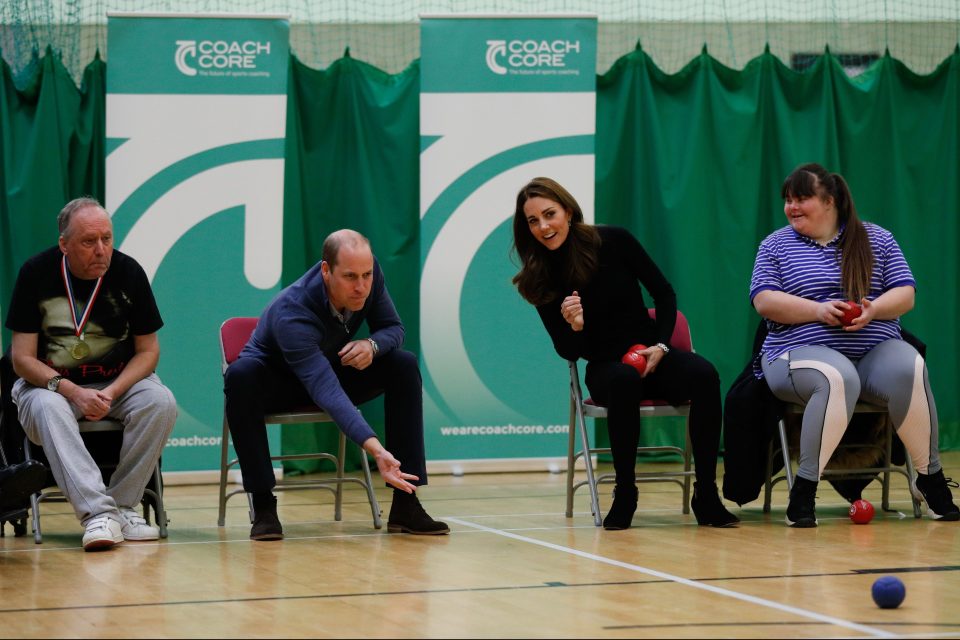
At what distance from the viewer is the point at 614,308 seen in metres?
4.39

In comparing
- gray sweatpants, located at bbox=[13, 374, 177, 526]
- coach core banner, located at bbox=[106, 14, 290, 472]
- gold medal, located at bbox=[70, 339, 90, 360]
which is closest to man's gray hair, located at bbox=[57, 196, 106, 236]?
gold medal, located at bbox=[70, 339, 90, 360]

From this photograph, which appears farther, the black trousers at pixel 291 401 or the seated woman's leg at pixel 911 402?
the seated woman's leg at pixel 911 402

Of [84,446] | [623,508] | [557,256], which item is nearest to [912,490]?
[623,508]

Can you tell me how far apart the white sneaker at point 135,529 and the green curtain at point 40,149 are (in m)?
2.42

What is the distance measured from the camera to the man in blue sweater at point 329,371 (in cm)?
395

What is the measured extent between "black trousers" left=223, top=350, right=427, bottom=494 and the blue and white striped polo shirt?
1277mm

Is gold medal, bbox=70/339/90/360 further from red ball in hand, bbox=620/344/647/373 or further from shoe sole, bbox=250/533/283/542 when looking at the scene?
red ball in hand, bbox=620/344/647/373

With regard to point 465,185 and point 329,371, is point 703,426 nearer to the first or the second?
point 329,371

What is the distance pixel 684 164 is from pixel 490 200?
47.5 inches

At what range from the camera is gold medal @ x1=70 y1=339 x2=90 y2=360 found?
4.14 metres

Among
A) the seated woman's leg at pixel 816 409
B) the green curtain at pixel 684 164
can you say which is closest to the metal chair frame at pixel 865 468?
the seated woman's leg at pixel 816 409

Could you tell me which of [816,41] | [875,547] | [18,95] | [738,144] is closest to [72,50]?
[18,95]

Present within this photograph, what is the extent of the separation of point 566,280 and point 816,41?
11.1 feet

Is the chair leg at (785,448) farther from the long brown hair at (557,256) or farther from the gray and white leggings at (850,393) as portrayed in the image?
the long brown hair at (557,256)
